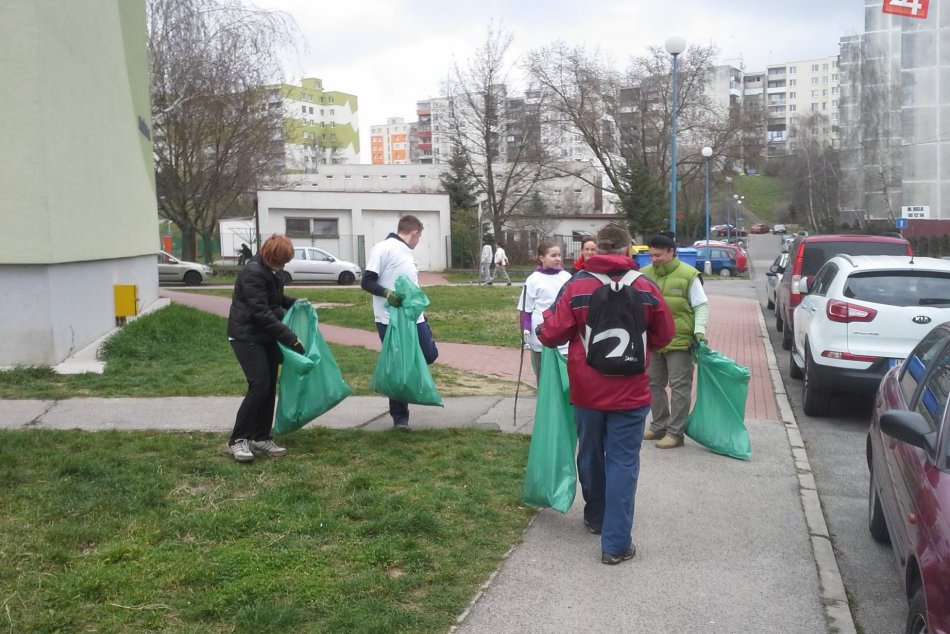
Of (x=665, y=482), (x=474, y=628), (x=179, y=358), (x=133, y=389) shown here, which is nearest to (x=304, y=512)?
(x=474, y=628)

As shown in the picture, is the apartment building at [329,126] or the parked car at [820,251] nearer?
the parked car at [820,251]

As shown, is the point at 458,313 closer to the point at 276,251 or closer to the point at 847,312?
the point at 847,312

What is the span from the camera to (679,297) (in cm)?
741

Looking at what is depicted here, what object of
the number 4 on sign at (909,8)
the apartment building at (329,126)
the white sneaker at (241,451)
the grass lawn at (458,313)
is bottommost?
the grass lawn at (458,313)

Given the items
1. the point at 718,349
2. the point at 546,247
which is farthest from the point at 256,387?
the point at 718,349

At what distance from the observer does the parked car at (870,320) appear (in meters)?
8.78

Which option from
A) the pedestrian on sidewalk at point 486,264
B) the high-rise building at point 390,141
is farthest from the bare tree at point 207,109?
the high-rise building at point 390,141

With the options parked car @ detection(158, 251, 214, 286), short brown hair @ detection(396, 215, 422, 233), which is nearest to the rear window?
short brown hair @ detection(396, 215, 422, 233)

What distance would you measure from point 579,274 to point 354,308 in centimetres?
1587

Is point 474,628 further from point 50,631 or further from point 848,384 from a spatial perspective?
point 848,384

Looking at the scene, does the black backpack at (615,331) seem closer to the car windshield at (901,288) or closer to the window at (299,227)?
the car windshield at (901,288)

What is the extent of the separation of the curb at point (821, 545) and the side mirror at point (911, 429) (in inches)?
38.3

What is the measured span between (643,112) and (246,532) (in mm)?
49523

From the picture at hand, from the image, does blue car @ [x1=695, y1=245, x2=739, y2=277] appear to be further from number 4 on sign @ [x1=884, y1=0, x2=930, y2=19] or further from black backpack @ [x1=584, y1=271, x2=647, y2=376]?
black backpack @ [x1=584, y1=271, x2=647, y2=376]
